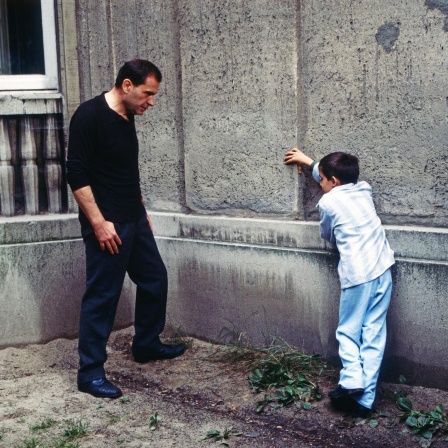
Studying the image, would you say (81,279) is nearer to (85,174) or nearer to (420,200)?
(85,174)

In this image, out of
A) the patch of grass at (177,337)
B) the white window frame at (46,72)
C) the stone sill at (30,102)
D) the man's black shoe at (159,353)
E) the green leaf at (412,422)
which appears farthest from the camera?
the white window frame at (46,72)

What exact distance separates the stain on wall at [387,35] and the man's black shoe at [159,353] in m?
2.39

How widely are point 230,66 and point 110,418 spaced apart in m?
2.37

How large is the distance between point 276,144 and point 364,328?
4.54 feet

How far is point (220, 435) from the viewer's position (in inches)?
178

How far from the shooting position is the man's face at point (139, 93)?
16.2 feet

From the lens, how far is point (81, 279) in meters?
6.22

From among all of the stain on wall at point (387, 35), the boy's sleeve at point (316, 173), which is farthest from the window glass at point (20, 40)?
the stain on wall at point (387, 35)

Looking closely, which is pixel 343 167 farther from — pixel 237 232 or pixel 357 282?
pixel 237 232

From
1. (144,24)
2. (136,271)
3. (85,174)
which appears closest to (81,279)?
(136,271)

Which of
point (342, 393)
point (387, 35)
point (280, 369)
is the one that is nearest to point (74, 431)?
point (280, 369)

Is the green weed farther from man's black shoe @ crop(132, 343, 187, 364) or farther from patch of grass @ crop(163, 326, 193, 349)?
patch of grass @ crop(163, 326, 193, 349)

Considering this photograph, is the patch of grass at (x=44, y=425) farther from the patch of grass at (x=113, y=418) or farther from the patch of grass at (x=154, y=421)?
the patch of grass at (x=154, y=421)

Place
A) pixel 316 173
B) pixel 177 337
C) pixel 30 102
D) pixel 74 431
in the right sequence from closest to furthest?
pixel 74 431, pixel 316 173, pixel 177 337, pixel 30 102
